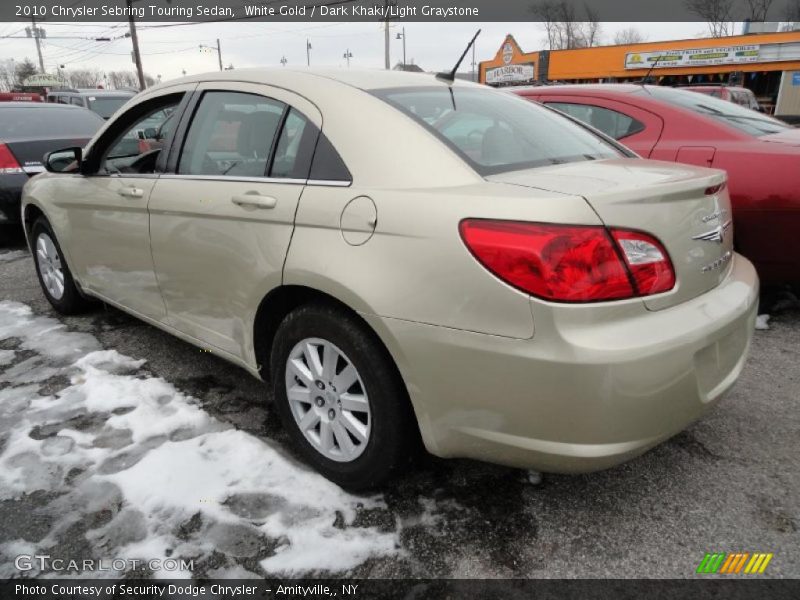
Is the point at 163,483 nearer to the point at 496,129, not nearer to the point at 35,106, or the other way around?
the point at 496,129

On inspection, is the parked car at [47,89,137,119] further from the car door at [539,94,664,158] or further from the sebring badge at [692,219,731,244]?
the sebring badge at [692,219,731,244]

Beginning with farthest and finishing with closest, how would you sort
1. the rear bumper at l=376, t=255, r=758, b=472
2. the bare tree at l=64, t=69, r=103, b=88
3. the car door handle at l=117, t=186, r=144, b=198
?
1. the bare tree at l=64, t=69, r=103, b=88
2. the car door handle at l=117, t=186, r=144, b=198
3. the rear bumper at l=376, t=255, r=758, b=472

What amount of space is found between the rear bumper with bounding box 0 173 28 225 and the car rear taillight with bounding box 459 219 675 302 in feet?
19.2

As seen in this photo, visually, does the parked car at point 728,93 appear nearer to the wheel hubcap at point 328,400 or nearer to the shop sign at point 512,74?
the wheel hubcap at point 328,400

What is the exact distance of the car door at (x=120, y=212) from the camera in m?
3.02

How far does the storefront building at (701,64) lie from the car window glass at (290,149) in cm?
2071

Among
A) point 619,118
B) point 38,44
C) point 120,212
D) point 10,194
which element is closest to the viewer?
point 120,212

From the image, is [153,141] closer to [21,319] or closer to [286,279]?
[286,279]

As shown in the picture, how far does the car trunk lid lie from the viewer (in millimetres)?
1726

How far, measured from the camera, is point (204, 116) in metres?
2.79

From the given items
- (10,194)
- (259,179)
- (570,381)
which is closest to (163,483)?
(259,179)

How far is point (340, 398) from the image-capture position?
216 centimetres

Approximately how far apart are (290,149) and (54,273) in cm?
282

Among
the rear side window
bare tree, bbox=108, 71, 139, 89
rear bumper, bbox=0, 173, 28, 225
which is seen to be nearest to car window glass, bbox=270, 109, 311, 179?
the rear side window
